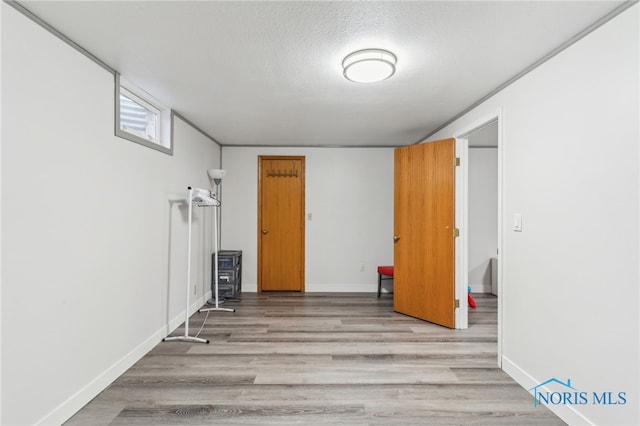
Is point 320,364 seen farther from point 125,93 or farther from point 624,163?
point 125,93

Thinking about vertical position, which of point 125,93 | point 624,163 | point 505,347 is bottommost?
point 505,347

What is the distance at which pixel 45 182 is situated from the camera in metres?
1.65

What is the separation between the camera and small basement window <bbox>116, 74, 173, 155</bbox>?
2.36 meters

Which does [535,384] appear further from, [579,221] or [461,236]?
[461,236]

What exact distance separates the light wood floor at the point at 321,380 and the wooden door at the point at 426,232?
32 centimetres

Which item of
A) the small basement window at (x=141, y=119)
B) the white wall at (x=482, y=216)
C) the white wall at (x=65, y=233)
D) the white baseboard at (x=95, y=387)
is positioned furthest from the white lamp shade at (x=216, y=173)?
the white wall at (x=482, y=216)

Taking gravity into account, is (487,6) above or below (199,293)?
above

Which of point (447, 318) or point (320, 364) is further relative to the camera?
point (447, 318)

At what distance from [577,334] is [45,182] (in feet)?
10.2

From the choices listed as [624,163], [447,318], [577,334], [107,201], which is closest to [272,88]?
[107,201]

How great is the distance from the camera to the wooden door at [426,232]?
10.7 ft

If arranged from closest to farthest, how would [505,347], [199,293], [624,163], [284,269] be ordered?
1. [624,163]
2. [505,347]
3. [199,293]
4. [284,269]

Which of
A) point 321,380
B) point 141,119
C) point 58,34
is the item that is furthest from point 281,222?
point 58,34

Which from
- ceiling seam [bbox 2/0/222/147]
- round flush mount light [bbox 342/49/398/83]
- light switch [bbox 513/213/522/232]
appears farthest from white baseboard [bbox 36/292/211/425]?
light switch [bbox 513/213/522/232]
